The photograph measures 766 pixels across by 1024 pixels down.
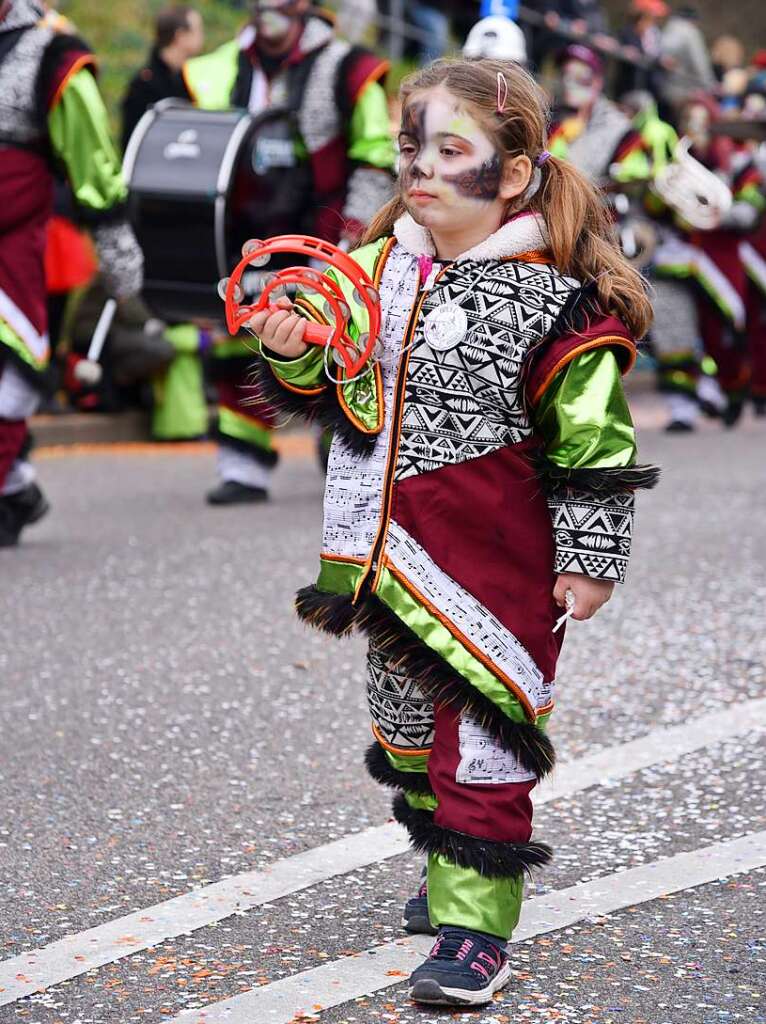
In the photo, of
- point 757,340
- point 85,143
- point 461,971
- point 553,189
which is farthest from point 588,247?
point 757,340

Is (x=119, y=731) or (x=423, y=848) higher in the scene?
(x=423, y=848)

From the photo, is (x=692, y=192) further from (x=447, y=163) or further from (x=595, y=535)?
(x=595, y=535)

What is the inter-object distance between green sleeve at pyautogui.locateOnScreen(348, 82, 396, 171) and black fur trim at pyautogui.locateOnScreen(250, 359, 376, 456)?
4.72 m

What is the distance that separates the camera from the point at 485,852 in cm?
304

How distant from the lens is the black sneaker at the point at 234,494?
8.10 m

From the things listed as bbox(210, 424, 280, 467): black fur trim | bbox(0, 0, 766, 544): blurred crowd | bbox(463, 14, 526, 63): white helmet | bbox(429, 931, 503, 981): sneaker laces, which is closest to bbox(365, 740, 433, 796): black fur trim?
bbox(429, 931, 503, 981): sneaker laces

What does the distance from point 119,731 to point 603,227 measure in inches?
74.0

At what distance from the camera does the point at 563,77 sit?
11031 millimetres

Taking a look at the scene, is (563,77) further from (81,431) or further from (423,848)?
(423,848)

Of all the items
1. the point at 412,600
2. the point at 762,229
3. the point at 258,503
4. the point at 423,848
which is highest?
the point at 412,600

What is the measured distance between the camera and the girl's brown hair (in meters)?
3.09

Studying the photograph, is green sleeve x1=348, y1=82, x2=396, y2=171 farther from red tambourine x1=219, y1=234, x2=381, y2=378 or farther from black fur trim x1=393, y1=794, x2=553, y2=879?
black fur trim x1=393, y1=794, x2=553, y2=879

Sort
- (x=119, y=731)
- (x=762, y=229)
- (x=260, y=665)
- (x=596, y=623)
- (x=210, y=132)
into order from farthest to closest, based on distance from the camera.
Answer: (x=762, y=229), (x=210, y=132), (x=596, y=623), (x=260, y=665), (x=119, y=731)

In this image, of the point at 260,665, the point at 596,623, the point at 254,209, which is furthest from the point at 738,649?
the point at 254,209
